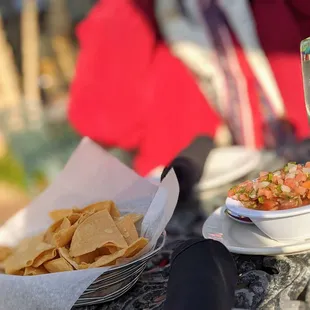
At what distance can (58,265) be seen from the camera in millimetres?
688

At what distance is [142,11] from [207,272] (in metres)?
1.18

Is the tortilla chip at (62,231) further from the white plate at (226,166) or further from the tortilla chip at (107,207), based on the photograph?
the white plate at (226,166)

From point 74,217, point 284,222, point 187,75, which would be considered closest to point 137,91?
point 187,75

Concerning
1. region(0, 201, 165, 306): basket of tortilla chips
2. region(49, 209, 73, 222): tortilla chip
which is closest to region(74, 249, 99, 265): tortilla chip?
region(0, 201, 165, 306): basket of tortilla chips

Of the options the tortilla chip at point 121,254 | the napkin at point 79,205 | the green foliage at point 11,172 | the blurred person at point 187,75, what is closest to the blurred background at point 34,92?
the green foliage at point 11,172

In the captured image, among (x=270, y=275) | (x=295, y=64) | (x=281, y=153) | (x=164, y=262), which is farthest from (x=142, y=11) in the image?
(x=270, y=275)

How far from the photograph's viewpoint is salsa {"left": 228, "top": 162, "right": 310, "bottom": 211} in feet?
2.24

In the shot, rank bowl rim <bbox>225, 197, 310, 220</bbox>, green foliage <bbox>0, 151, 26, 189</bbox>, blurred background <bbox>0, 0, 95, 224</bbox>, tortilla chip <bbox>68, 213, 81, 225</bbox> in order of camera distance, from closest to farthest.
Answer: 1. bowl rim <bbox>225, 197, 310, 220</bbox>
2. tortilla chip <bbox>68, 213, 81, 225</bbox>
3. blurred background <bbox>0, 0, 95, 224</bbox>
4. green foliage <bbox>0, 151, 26, 189</bbox>

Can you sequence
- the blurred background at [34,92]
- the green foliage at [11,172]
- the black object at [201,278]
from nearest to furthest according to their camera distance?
the black object at [201,278], the blurred background at [34,92], the green foliage at [11,172]

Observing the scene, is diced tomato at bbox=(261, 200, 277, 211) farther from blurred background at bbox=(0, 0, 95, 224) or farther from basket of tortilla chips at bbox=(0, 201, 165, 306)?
blurred background at bbox=(0, 0, 95, 224)

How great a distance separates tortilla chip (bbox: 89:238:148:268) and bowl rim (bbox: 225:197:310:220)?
0.12 metres

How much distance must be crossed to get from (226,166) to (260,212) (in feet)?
1.76

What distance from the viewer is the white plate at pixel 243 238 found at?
0.66 metres

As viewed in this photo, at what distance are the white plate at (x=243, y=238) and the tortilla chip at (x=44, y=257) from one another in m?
0.20
